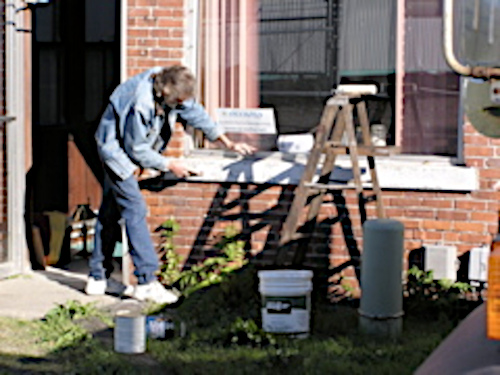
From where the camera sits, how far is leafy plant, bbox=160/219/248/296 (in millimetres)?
9320

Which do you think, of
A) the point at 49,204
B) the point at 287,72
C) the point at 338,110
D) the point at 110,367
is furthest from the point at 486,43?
the point at 49,204

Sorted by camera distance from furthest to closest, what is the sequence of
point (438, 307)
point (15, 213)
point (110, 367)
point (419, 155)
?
point (15, 213) < point (419, 155) < point (438, 307) < point (110, 367)

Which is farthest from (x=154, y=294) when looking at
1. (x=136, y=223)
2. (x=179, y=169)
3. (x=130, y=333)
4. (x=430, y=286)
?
(x=430, y=286)

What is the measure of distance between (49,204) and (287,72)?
10.7 feet

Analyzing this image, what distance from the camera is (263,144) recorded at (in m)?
9.62

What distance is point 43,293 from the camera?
960cm

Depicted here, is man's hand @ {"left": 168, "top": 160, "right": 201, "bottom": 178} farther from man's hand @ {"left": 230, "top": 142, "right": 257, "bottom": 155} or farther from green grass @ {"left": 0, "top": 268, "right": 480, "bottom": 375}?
green grass @ {"left": 0, "top": 268, "right": 480, "bottom": 375}

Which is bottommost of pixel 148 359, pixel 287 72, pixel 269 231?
pixel 148 359

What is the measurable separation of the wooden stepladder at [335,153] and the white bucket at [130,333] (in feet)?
5.38

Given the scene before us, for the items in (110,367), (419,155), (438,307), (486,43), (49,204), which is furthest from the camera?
(49,204)

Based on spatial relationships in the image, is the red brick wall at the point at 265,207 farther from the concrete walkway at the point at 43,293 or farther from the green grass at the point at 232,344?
the concrete walkway at the point at 43,293

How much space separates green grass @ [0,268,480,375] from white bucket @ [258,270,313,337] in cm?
9

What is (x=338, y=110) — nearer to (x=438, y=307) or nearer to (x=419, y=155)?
(x=419, y=155)

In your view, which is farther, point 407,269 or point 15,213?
point 15,213
